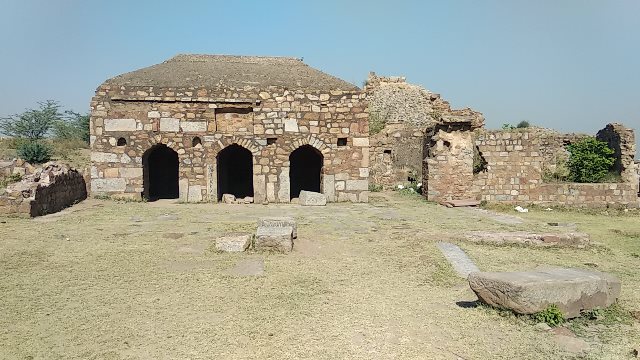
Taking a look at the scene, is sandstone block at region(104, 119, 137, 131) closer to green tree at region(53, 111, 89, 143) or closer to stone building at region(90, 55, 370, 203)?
stone building at region(90, 55, 370, 203)

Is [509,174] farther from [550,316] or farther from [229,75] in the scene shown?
[550,316]

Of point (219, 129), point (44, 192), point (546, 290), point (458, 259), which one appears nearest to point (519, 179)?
point (458, 259)

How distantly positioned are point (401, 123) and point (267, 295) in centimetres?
1829

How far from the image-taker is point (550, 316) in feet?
14.5

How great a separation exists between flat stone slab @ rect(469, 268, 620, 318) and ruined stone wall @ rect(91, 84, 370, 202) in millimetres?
9627

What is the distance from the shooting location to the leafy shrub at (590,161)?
48.1 feet

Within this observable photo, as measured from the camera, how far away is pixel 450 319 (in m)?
4.62

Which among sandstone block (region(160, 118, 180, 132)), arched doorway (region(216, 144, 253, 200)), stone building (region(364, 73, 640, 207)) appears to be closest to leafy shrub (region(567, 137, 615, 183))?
stone building (region(364, 73, 640, 207))

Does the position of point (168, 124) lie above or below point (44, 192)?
above

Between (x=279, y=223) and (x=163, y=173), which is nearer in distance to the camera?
(x=279, y=223)

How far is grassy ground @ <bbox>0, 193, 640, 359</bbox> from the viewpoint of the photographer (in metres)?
3.94

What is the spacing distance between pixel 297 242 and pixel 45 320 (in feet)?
13.8

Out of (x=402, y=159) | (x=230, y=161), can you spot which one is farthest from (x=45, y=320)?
(x=402, y=159)

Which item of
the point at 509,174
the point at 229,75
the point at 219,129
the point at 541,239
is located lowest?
the point at 541,239
